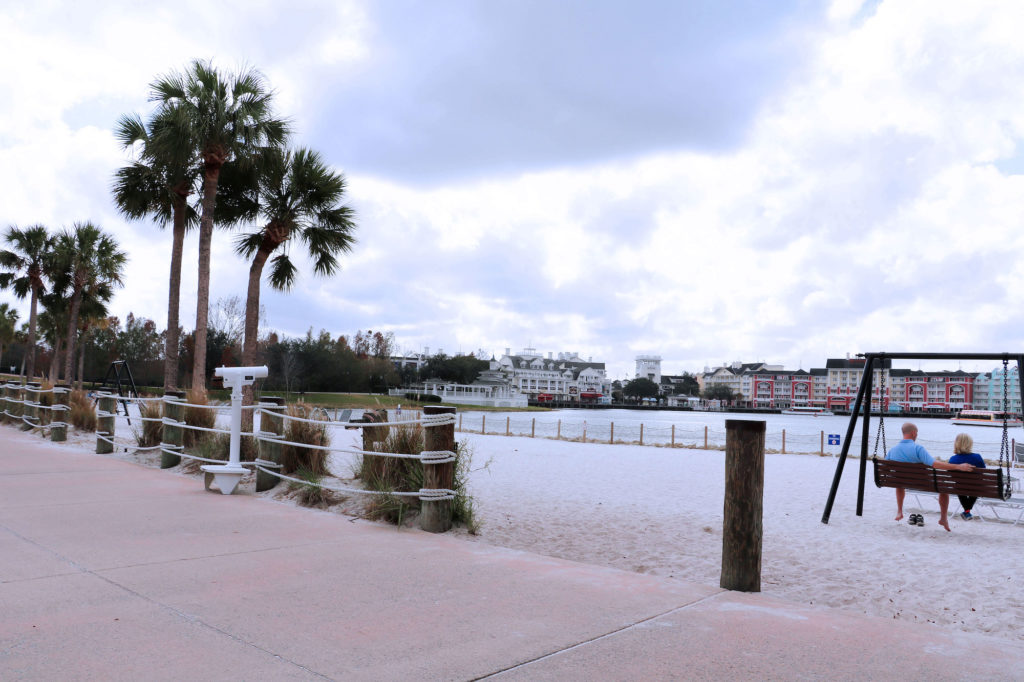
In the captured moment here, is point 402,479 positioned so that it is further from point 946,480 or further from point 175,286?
point 175,286

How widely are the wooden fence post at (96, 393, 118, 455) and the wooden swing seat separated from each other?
35.9 ft

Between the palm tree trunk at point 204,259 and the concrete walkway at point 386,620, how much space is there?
1281 cm

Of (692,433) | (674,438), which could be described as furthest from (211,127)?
(692,433)

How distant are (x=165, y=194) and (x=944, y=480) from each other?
19026 millimetres

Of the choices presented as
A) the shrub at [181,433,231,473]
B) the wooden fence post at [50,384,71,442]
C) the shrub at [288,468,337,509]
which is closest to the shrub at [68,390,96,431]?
the wooden fence post at [50,384,71,442]

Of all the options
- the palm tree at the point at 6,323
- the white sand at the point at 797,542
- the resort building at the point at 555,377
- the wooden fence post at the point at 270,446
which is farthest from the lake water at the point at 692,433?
the resort building at the point at 555,377

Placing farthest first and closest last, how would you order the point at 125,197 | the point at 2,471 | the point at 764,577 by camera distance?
the point at 125,197, the point at 2,471, the point at 764,577

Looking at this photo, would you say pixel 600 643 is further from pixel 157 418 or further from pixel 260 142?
pixel 260 142

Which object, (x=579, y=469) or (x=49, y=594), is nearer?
(x=49, y=594)

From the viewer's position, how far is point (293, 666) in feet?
9.66

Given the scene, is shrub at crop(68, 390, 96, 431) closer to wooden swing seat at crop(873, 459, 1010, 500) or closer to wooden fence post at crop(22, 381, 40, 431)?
wooden fence post at crop(22, 381, 40, 431)

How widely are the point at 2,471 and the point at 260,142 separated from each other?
1147cm

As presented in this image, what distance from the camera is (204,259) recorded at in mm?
17641

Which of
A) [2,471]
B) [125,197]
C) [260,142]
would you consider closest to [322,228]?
[260,142]
